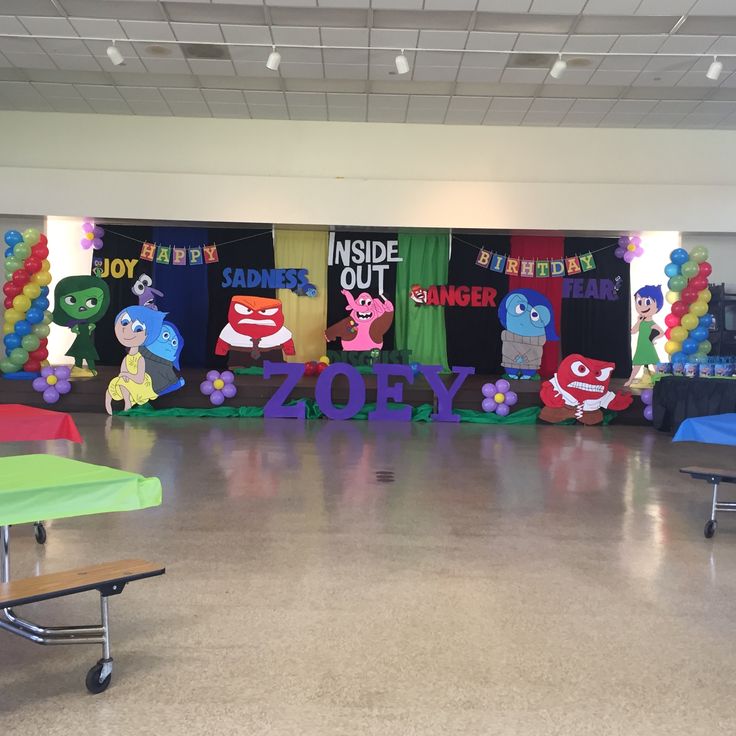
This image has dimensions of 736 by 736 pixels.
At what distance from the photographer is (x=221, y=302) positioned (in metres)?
11.2

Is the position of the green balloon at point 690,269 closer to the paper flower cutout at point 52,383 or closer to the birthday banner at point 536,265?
the birthday banner at point 536,265

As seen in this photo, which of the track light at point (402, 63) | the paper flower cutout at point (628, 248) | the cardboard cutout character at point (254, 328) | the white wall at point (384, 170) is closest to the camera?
the track light at point (402, 63)

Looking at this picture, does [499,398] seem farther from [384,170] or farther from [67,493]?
[67,493]

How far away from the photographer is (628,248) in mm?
10742

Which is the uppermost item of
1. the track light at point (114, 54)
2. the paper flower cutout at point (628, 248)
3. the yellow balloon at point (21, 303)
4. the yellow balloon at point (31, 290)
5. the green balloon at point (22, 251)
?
the track light at point (114, 54)

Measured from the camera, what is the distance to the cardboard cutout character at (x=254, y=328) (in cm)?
965

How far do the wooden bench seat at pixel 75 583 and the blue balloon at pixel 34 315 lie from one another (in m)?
7.52

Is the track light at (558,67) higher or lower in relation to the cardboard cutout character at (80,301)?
higher

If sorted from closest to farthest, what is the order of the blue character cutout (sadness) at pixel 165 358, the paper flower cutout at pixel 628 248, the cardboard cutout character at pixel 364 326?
the blue character cutout (sadness) at pixel 165 358 < the cardboard cutout character at pixel 364 326 < the paper flower cutout at pixel 628 248

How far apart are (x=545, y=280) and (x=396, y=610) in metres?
8.62

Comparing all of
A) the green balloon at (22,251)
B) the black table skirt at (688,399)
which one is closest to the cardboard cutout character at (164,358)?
the green balloon at (22,251)

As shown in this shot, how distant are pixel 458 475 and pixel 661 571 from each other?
2320 mm

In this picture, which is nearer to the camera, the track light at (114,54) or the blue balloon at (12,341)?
the track light at (114,54)

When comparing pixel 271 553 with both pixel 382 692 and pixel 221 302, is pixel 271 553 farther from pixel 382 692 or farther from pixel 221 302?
pixel 221 302
